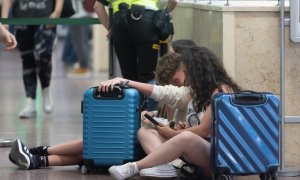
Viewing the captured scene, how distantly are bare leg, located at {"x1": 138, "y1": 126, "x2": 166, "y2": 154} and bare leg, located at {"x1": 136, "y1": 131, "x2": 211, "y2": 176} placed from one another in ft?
0.70

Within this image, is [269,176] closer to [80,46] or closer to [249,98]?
[249,98]

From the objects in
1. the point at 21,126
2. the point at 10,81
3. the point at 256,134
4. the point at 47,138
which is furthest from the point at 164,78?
the point at 10,81

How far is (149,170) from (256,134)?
0.79 meters

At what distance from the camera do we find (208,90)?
7.38 meters

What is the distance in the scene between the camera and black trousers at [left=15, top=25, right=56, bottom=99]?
11.7 meters

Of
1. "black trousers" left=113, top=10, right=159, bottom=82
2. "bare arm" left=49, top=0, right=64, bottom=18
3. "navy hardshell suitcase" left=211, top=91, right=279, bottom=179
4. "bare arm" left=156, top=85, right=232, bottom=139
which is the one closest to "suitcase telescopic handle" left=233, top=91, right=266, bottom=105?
"navy hardshell suitcase" left=211, top=91, right=279, bottom=179

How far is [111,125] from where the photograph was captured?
7566 mm

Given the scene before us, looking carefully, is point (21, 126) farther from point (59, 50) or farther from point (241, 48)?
point (59, 50)

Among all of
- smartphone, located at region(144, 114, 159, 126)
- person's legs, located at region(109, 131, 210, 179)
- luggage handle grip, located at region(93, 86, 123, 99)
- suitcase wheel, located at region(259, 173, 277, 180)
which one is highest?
luggage handle grip, located at region(93, 86, 123, 99)

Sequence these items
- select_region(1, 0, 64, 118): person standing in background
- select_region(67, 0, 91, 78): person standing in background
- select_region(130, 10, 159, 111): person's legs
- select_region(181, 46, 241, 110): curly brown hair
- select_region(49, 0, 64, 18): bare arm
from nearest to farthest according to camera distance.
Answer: select_region(181, 46, 241, 110): curly brown hair, select_region(130, 10, 159, 111): person's legs, select_region(49, 0, 64, 18): bare arm, select_region(1, 0, 64, 118): person standing in background, select_region(67, 0, 91, 78): person standing in background

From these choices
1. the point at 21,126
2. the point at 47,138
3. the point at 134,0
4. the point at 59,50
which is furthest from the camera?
the point at 59,50

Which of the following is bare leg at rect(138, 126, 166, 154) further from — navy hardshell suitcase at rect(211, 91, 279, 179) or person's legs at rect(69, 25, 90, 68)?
person's legs at rect(69, 25, 90, 68)

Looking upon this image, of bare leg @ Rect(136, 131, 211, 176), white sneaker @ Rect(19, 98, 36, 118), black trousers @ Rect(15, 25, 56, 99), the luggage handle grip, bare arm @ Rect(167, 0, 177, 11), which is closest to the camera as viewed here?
bare leg @ Rect(136, 131, 211, 176)

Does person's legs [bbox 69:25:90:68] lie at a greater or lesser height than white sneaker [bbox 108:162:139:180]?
lesser
